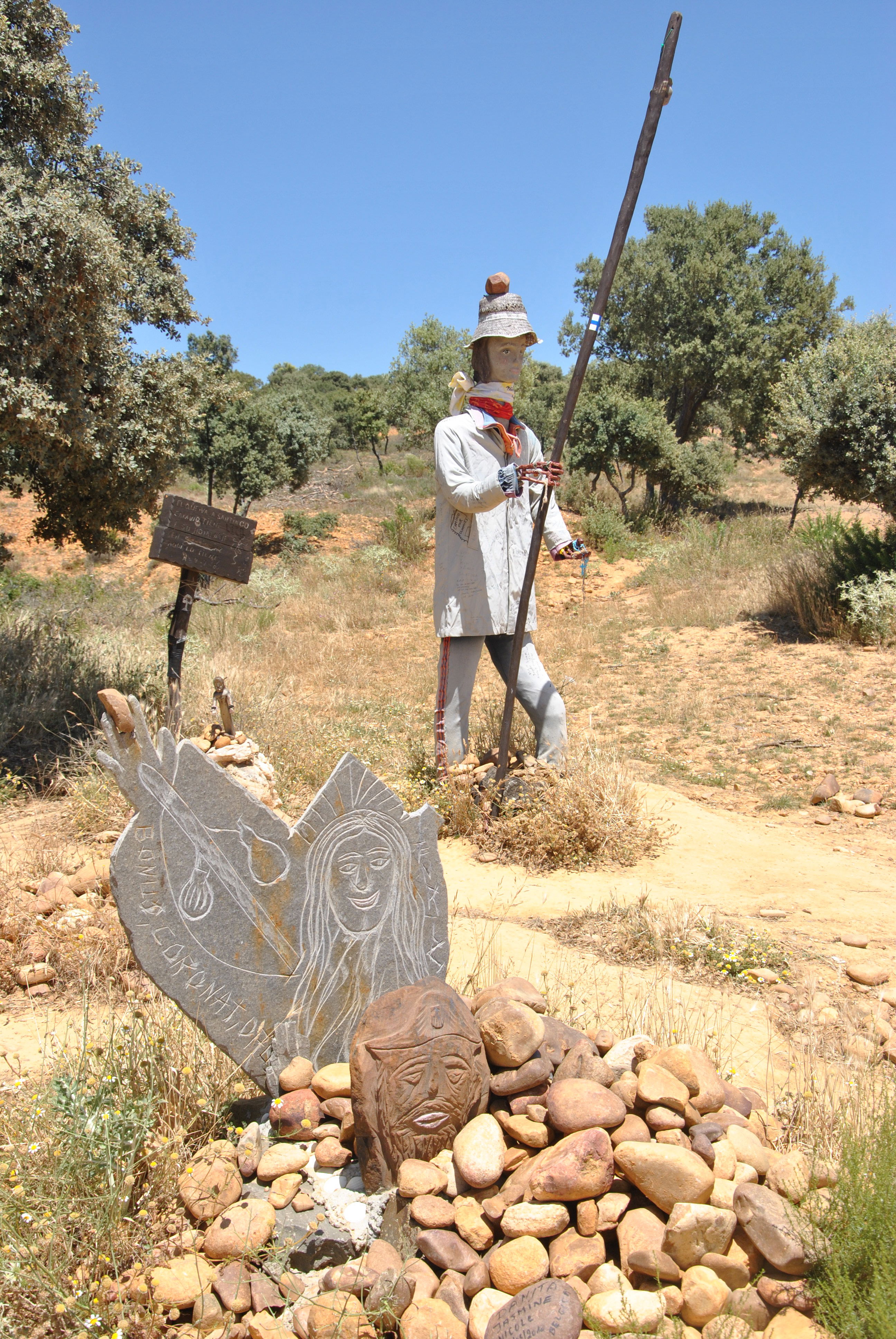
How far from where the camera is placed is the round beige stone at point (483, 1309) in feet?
5.20

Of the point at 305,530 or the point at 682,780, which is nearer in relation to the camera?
the point at 682,780

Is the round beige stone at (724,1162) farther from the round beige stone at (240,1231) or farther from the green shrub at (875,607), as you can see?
the green shrub at (875,607)

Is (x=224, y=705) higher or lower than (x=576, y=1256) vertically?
higher

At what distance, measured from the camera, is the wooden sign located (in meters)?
4.89

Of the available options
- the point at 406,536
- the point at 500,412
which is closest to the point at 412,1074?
the point at 500,412

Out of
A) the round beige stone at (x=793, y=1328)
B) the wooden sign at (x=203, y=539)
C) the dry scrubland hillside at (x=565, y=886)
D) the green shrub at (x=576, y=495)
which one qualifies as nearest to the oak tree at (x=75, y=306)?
the wooden sign at (x=203, y=539)

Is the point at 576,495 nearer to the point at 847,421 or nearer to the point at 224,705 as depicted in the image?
the point at 847,421

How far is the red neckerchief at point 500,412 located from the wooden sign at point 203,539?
141 cm

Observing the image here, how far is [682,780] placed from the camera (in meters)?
6.15

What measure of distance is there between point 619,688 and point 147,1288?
7675mm

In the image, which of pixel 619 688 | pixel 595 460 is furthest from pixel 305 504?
pixel 619 688

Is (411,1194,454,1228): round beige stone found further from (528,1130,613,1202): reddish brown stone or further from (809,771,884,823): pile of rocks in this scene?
(809,771,884,823): pile of rocks

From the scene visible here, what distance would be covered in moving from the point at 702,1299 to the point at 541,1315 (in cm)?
30

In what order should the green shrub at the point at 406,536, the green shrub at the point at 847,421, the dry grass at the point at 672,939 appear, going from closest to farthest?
the dry grass at the point at 672,939 → the green shrub at the point at 847,421 → the green shrub at the point at 406,536
